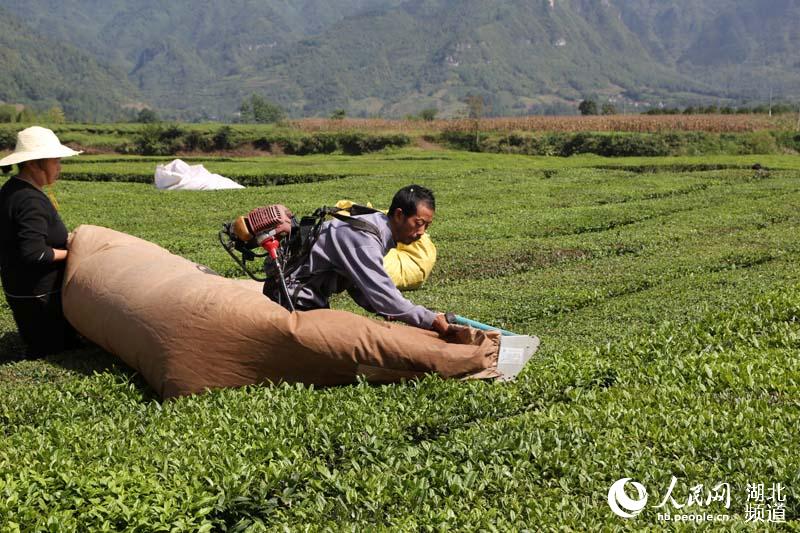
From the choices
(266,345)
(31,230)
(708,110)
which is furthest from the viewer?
(708,110)

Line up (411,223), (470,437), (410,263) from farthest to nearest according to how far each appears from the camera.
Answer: (410,263) < (411,223) < (470,437)

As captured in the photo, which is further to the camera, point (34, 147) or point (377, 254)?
point (34, 147)

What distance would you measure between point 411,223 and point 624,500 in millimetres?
2491

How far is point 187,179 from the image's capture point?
88.9 ft

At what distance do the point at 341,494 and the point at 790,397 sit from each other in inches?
126

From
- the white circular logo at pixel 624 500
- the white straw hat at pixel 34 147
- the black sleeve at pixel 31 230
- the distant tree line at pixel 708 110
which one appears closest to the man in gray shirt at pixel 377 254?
the white circular logo at pixel 624 500

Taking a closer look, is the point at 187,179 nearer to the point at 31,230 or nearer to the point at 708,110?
the point at 31,230

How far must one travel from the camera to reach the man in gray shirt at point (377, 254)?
245 inches

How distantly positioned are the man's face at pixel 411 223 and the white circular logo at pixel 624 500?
231cm

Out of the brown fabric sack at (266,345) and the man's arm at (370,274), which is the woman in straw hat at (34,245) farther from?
the man's arm at (370,274)

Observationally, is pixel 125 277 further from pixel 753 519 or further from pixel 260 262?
pixel 260 262
